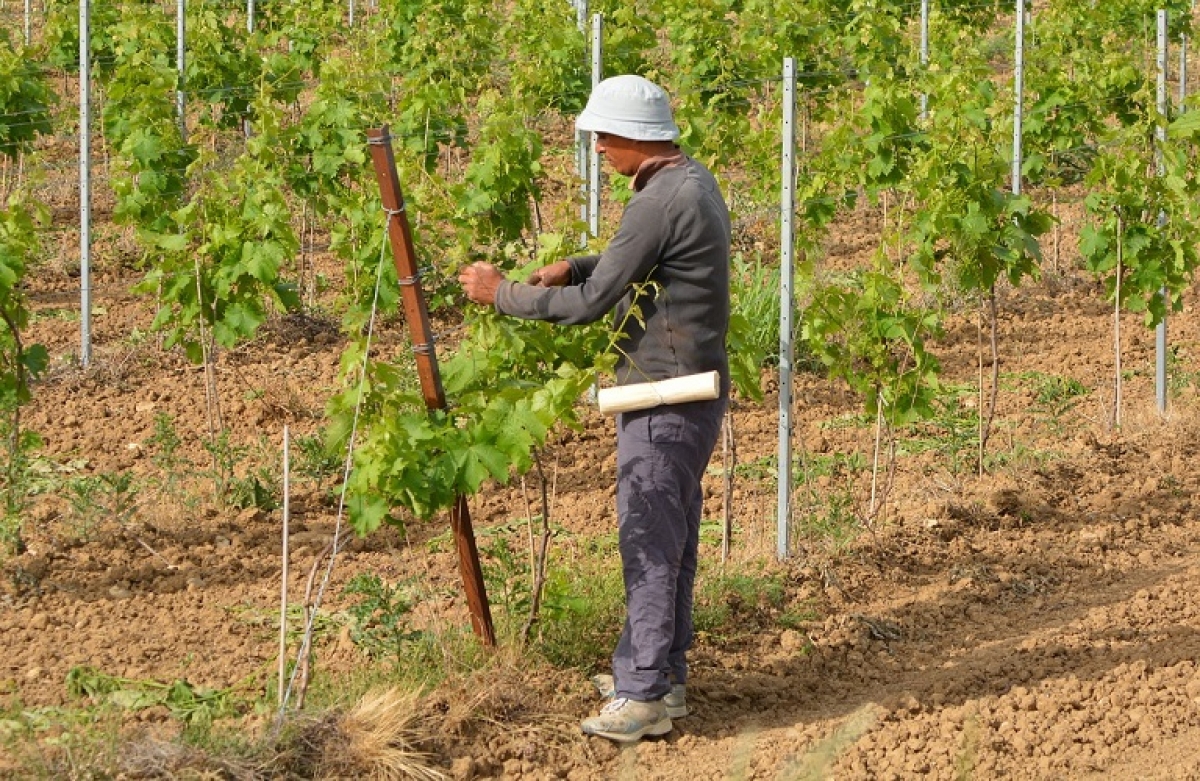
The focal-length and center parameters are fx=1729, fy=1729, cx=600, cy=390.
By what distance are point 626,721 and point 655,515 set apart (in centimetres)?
58

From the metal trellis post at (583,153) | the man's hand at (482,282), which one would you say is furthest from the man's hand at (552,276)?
the metal trellis post at (583,153)

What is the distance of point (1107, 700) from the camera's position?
17.2ft

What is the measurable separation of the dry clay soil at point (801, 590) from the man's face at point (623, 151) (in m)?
1.32

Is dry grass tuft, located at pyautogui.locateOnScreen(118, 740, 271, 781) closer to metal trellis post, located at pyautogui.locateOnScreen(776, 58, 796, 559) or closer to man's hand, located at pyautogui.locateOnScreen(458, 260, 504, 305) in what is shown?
man's hand, located at pyautogui.locateOnScreen(458, 260, 504, 305)

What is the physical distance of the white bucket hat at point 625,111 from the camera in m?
4.59

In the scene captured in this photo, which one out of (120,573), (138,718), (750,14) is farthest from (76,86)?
(138,718)

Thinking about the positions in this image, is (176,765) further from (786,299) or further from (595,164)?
(595,164)

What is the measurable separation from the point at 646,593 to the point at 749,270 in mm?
6096

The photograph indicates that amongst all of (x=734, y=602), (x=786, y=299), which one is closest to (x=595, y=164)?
(x=786, y=299)

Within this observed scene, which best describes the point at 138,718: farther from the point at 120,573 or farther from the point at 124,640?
the point at 120,573

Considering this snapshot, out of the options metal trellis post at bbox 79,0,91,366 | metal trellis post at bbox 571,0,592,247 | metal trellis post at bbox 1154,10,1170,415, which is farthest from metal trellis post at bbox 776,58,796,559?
metal trellis post at bbox 79,0,91,366

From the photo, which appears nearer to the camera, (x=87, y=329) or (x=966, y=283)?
(x=966, y=283)

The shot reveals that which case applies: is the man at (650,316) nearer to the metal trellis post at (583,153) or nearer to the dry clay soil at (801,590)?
the dry clay soil at (801,590)

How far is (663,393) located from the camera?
4.62 meters
